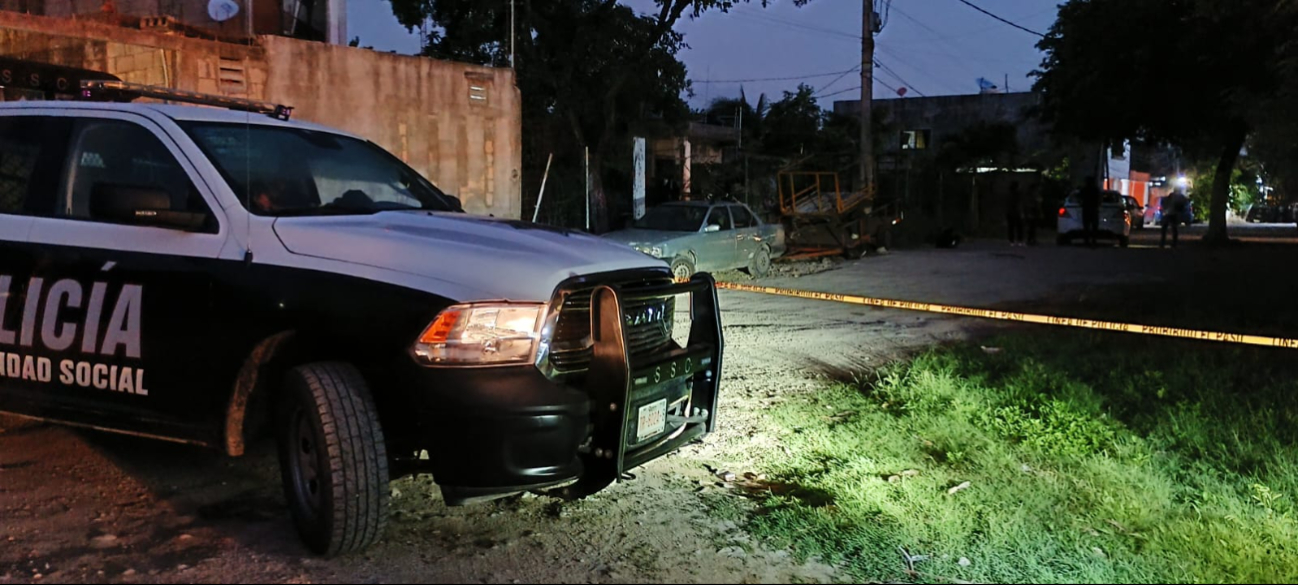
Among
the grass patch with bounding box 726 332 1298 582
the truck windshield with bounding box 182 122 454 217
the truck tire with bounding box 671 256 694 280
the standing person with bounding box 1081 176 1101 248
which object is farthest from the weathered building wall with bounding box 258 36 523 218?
the standing person with bounding box 1081 176 1101 248

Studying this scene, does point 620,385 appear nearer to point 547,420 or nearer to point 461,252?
point 547,420

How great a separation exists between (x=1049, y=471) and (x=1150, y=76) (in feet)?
63.5

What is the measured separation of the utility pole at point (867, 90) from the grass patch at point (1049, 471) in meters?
14.6

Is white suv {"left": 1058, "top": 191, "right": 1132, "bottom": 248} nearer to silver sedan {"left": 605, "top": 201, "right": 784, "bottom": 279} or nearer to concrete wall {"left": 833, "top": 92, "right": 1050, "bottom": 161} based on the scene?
silver sedan {"left": 605, "top": 201, "right": 784, "bottom": 279}

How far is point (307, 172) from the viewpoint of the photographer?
452 cm

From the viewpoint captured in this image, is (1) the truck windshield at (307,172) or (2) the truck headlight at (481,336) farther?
(1) the truck windshield at (307,172)

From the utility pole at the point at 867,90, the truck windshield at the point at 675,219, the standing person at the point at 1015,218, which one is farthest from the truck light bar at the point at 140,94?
the standing person at the point at 1015,218

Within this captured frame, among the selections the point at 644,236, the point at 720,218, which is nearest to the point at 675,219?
the point at 720,218

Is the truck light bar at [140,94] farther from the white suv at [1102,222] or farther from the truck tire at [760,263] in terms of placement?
the white suv at [1102,222]

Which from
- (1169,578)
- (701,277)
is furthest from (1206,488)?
(701,277)

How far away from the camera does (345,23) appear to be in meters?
18.9

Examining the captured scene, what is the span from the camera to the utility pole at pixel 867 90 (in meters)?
21.7

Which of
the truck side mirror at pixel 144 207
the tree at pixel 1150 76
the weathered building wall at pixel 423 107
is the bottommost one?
the truck side mirror at pixel 144 207

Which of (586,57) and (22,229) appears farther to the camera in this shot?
(586,57)
